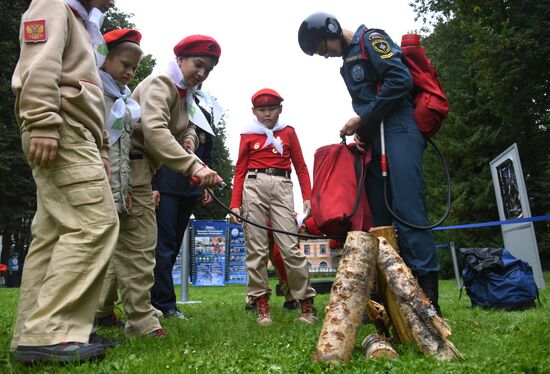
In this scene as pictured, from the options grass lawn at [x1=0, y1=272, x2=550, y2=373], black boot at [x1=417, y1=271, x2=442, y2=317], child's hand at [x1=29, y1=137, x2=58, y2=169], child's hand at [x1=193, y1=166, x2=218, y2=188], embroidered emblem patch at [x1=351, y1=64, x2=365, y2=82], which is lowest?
grass lawn at [x1=0, y1=272, x2=550, y2=373]

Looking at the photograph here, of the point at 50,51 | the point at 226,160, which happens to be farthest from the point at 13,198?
the point at 50,51

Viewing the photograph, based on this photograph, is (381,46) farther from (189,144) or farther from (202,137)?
(202,137)

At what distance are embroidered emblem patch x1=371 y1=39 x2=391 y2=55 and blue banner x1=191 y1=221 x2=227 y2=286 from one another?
42.0 feet

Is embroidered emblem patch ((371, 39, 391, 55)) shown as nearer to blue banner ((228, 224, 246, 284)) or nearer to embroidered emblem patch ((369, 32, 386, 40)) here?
embroidered emblem patch ((369, 32, 386, 40))

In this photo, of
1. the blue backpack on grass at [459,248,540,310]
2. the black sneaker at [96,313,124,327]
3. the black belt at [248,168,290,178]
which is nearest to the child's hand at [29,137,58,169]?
the black sneaker at [96,313,124,327]

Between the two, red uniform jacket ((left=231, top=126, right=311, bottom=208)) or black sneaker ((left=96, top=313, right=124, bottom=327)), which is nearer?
black sneaker ((left=96, top=313, right=124, bottom=327))

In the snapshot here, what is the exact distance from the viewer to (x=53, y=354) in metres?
2.32

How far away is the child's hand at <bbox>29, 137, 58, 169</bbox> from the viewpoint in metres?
2.48

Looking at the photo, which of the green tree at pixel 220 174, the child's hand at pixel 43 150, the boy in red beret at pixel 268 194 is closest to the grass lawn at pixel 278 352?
the boy in red beret at pixel 268 194

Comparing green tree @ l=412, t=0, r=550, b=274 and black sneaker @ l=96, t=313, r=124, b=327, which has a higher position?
green tree @ l=412, t=0, r=550, b=274

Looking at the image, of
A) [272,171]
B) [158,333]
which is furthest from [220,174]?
[158,333]

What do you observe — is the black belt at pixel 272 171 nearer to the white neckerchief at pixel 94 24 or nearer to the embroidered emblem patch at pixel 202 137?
the embroidered emblem patch at pixel 202 137

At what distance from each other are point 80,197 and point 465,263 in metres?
4.99

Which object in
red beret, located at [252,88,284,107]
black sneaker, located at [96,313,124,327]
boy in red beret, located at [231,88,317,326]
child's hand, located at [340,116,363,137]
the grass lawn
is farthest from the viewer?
red beret, located at [252,88,284,107]
